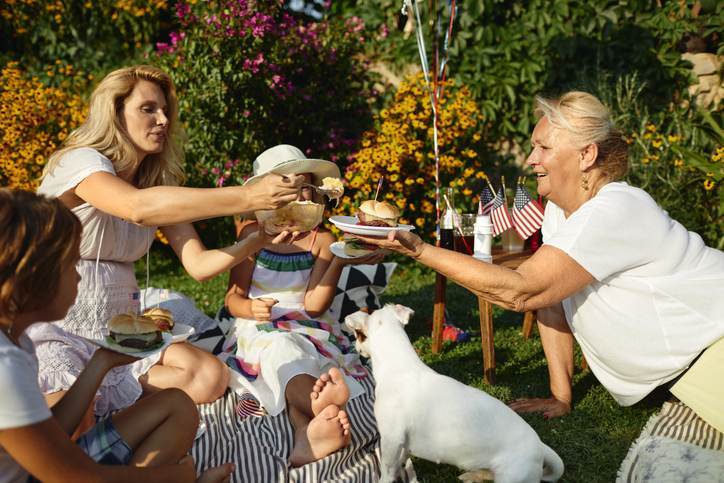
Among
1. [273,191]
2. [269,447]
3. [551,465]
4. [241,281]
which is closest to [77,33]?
[241,281]

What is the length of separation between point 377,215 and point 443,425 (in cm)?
118

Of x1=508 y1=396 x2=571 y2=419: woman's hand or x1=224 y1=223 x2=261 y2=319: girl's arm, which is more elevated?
x1=224 y1=223 x2=261 y2=319: girl's arm

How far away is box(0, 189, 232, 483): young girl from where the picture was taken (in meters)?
1.81

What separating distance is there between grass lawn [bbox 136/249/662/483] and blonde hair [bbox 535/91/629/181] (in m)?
1.39

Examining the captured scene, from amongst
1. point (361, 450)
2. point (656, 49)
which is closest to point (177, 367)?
point (361, 450)

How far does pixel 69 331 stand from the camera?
3.21 meters

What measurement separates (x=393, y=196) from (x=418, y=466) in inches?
175

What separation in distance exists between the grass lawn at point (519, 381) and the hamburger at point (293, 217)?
1.35 m

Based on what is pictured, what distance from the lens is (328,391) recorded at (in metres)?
3.19

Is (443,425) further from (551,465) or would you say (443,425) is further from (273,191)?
(273,191)

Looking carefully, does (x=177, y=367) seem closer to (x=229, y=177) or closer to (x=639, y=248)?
(x=639, y=248)

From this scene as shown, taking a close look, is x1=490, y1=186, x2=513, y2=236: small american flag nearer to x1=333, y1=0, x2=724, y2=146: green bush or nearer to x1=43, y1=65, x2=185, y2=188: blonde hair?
x1=43, y1=65, x2=185, y2=188: blonde hair

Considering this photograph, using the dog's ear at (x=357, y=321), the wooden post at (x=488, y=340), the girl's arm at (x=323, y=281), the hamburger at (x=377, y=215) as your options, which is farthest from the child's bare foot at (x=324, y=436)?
the wooden post at (x=488, y=340)

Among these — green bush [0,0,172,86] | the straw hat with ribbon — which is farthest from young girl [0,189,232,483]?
A: green bush [0,0,172,86]
